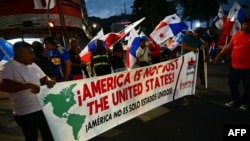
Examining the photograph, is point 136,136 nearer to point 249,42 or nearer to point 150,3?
point 249,42

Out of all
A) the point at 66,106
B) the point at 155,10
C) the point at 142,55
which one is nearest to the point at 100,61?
the point at 142,55

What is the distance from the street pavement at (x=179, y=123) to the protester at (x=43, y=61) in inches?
54.6

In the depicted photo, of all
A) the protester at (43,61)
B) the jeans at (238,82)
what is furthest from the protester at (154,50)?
the protester at (43,61)

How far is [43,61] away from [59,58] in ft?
1.76

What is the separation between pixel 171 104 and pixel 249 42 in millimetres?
2425

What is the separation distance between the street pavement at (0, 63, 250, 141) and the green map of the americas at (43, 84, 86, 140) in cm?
100

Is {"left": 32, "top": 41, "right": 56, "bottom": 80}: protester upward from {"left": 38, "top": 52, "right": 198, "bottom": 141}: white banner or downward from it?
upward

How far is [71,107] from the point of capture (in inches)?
192

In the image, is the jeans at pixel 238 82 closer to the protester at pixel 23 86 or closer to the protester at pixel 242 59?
the protester at pixel 242 59

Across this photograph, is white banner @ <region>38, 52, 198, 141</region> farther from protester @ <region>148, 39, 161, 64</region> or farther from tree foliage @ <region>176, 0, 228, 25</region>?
tree foliage @ <region>176, 0, 228, 25</region>

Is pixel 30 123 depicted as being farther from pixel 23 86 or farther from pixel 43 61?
pixel 43 61

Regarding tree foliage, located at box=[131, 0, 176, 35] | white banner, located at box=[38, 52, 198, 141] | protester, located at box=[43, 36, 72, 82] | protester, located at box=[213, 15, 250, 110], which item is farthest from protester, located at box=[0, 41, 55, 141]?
tree foliage, located at box=[131, 0, 176, 35]

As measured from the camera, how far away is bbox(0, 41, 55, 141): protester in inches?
155

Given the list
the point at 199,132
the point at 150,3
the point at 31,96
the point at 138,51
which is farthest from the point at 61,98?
the point at 150,3
